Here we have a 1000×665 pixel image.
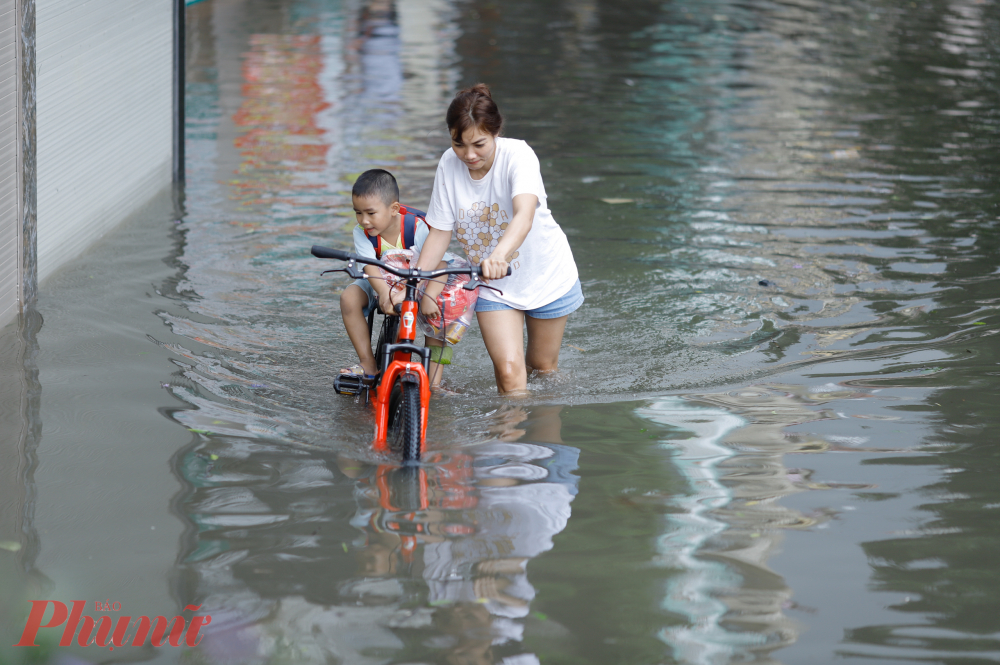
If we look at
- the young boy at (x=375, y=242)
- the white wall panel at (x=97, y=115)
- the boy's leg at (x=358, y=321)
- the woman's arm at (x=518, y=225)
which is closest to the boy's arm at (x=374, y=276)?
the young boy at (x=375, y=242)

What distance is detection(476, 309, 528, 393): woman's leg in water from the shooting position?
16.9ft

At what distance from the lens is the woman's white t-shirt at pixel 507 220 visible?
4.81 m

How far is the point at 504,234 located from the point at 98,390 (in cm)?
241

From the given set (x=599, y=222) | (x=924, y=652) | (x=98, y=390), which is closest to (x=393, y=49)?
(x=599, y=222)

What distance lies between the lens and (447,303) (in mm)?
5000

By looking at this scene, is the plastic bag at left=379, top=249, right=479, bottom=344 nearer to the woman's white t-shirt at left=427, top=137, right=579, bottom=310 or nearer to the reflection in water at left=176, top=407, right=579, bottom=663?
the woman's white t-shirt at left=427, top=137, right=579, bottom=310

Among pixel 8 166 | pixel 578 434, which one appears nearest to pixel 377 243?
pixel 578 434

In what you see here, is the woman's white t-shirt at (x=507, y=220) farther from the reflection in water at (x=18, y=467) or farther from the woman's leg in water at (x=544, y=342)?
the reflection in water at (x=18, y=467)

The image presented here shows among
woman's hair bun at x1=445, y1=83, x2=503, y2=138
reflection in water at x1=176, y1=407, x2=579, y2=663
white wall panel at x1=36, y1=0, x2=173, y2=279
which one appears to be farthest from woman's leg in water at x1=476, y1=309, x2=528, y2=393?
white wall panel at x1=36, y1=0, x2=173, y2=279

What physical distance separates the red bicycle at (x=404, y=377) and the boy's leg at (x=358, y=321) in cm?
39

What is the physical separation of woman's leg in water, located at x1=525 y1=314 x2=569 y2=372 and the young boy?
0.56 metres

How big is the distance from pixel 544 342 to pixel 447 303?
2.47 ft

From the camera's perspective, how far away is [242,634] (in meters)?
3.30

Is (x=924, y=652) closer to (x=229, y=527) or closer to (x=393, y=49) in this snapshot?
(x=229, y=527)
